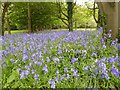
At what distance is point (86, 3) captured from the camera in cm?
1605


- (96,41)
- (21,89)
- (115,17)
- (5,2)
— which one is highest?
(5,2)

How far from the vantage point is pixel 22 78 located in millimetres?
2240

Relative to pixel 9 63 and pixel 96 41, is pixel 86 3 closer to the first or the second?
pixel 96 41

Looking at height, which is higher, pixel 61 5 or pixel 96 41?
pixel 61 5

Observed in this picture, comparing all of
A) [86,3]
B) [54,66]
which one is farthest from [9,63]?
[86,3]

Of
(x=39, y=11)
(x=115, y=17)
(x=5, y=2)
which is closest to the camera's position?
(x=115, y=17)

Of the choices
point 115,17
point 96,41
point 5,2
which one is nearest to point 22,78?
point 96,41

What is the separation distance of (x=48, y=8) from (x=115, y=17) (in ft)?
27.8

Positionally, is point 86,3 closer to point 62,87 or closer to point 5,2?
point 5,2

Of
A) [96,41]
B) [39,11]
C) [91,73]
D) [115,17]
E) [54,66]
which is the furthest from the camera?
[39,11]

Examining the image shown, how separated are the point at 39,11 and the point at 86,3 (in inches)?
177

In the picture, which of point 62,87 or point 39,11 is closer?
point 62,87

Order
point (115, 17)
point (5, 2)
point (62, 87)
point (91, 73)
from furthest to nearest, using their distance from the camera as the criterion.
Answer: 1. point (5, 2)
2. point (115, 17)
3. point (91, 73)
4. point (62, 87)

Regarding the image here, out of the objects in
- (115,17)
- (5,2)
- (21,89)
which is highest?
(5,2)
